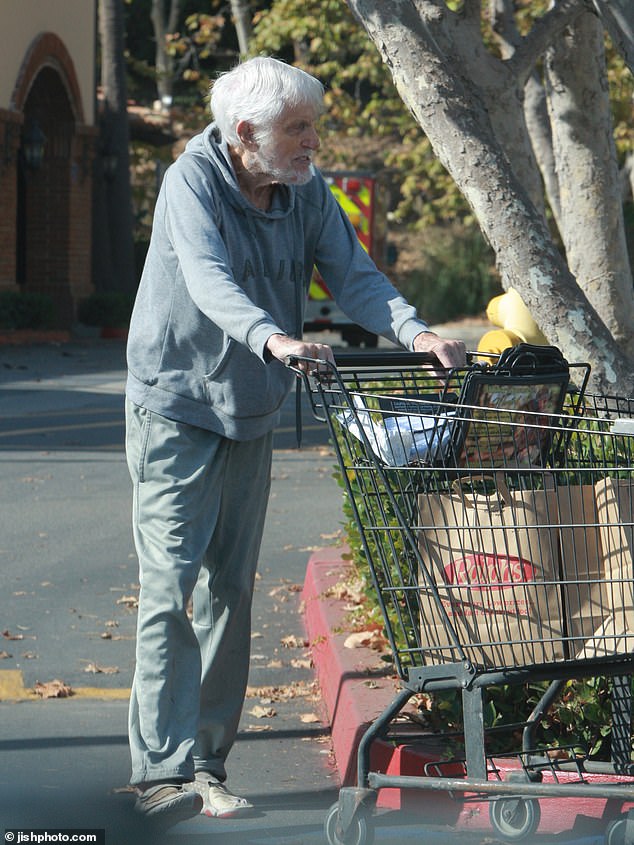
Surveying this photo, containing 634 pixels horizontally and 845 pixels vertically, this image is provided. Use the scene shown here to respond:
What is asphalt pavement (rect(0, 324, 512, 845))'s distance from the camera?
4.35 metres

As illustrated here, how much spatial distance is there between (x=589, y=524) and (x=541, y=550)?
137 millimetres

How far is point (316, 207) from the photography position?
4.29 m

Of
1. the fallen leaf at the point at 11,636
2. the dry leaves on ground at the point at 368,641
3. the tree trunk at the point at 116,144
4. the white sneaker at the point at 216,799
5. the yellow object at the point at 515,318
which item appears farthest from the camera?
the tree trunk at the point at 116,144

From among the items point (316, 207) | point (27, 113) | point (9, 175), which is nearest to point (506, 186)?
point (316, 207)

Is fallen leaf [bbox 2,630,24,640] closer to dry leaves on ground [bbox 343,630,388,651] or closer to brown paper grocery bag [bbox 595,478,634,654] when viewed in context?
dry leaves on ground [bbox 343,630,388,651]

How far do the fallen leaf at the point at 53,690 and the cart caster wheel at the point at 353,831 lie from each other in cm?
200

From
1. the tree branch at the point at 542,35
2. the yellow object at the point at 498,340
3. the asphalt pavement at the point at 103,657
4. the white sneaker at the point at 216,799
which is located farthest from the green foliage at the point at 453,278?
the white sneaker at the point at 216,799

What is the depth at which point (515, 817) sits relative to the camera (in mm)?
4117

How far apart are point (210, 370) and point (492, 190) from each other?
210 centimetres

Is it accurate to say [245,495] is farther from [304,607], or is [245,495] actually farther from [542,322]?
[304,607]

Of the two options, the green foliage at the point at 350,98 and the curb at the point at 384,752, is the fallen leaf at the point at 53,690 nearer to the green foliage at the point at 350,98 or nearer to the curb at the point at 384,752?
the curb at the point at 384,752

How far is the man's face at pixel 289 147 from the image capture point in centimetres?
392

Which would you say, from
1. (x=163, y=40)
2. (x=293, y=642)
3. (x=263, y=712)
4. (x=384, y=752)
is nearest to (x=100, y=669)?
(x=263, y=712)

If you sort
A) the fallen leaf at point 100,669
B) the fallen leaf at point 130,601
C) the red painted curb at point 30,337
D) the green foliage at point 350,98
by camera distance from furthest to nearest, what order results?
1. the green foliage at point 350,98
2. the red painted curb at point 30,337
3. the fallen leaf at point 130,601
4. the fallen leaf at point 100,669
